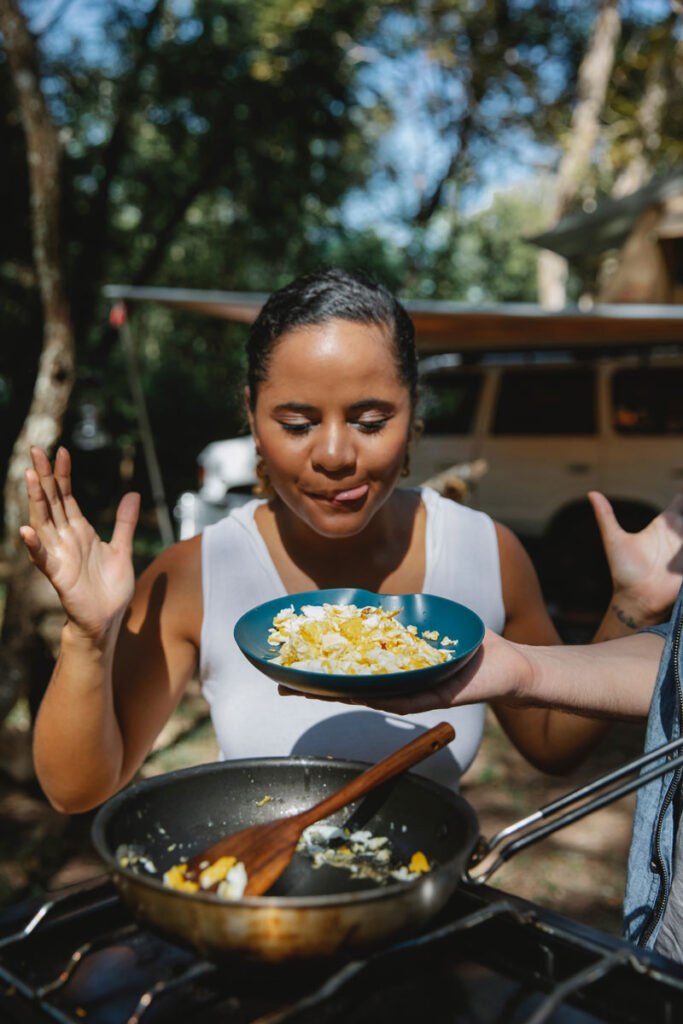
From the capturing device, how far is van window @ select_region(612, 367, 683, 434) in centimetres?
724

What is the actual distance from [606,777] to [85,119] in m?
14.8

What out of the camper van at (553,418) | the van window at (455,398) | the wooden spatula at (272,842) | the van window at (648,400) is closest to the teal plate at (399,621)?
the wooden spatula at (272,842)

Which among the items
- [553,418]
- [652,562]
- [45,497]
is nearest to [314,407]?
[45,497]

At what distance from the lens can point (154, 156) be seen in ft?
49.9

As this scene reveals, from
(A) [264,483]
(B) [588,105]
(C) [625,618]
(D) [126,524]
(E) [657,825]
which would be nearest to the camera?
(E) [657,825]

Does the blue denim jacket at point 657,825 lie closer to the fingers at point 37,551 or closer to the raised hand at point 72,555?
the raised hand at point 72,555

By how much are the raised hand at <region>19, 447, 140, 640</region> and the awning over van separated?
5615mm

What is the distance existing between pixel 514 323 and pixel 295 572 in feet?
19.2

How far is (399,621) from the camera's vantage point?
1658mm

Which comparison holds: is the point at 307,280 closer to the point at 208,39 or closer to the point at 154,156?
the point at 208,39

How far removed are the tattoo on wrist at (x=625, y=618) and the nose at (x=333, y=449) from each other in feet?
2.27

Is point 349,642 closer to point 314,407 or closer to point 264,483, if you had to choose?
point 314,407

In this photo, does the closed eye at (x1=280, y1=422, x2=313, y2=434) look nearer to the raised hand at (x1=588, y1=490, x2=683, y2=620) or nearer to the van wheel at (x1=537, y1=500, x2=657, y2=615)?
the raised hand at (x1=588, y1=490, x2=683, y2=620)

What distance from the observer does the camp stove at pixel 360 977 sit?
3.39ft
